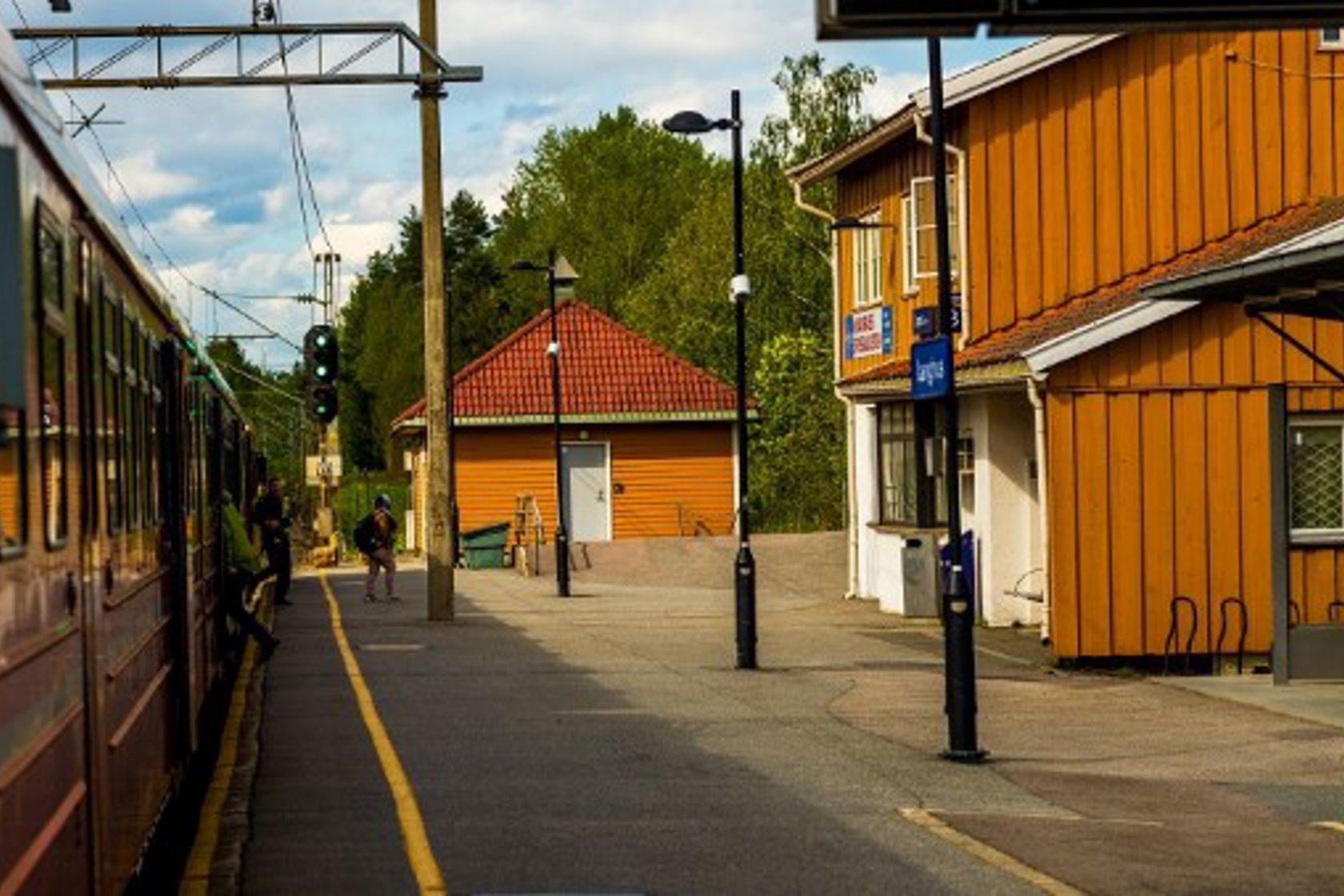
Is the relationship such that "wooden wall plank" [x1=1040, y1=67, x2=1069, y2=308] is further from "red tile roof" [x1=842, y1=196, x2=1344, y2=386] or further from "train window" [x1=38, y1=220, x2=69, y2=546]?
"train window" [x1=38, y1=220, x2=69, y2=546]

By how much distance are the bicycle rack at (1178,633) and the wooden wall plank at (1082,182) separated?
4635mm

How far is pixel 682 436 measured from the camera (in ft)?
196

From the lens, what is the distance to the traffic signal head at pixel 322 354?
32812 mm

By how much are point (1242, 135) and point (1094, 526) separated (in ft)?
17.3

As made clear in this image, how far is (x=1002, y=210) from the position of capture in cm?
2969

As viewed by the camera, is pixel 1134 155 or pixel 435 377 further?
pixel 435 377

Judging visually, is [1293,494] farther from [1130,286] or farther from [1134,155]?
[1134,155]

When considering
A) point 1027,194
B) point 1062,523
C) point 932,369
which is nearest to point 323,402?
point 1027,194

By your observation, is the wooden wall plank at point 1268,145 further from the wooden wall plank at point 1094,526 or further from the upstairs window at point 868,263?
the upstairs window at point 868,263

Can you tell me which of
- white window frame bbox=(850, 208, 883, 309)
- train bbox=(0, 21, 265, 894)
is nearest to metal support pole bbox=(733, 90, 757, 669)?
white window frame bbox=(850, 208, 883, 309)

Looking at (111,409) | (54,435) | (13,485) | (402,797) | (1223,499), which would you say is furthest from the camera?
(1223,499)

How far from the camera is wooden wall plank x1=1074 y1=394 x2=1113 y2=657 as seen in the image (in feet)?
83.4

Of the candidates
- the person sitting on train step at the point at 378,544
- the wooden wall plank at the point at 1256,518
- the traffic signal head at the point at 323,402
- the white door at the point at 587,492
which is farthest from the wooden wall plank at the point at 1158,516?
the white door at the point at 587,492

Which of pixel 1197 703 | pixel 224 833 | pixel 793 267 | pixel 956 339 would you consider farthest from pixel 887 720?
pixel 793 267
